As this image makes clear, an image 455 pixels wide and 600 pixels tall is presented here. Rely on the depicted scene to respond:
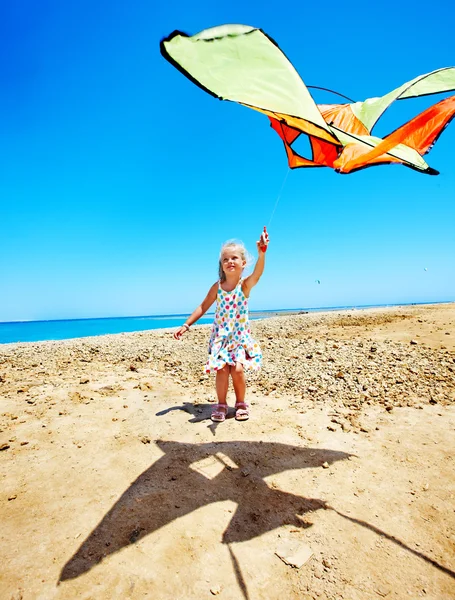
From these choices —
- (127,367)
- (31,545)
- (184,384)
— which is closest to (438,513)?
(31,545)

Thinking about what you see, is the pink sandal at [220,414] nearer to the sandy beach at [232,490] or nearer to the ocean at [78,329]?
the sandy beach at [232,490]

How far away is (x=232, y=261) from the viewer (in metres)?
4.23

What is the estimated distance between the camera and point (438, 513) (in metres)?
2.30

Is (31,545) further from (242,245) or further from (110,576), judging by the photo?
(242,245)

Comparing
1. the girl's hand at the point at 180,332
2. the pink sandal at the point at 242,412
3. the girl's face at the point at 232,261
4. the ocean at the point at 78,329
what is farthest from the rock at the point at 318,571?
the ocean at the point at 78,329

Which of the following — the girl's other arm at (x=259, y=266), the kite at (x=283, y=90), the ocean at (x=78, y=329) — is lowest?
the ocean at (x=78, y=329)

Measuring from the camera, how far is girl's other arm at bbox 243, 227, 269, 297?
367 centimetres

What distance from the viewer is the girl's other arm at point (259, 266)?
3672 millimetres

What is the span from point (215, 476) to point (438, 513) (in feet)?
5.74

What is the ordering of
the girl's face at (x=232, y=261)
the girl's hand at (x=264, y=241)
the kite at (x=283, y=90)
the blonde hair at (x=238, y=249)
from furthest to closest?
the blonde hair at (x=238, y=249) < the girl's face at (x=232, y=261) < the girl's hand at (x=264, y=241) < the kite at (x=283, y=90)

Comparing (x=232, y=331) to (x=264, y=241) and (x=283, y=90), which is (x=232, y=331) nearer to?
(x=264, y=241)

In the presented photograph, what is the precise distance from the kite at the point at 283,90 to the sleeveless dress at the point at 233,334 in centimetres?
203

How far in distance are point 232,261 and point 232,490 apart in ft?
8.74

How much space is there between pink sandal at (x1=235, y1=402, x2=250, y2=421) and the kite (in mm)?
2990
